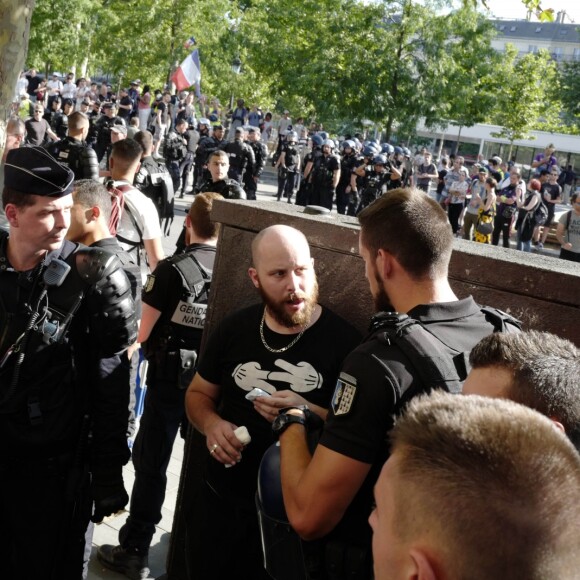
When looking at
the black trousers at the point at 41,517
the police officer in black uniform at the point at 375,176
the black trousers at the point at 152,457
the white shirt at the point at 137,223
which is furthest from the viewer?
the police officer in black uniform at the point at 375,176

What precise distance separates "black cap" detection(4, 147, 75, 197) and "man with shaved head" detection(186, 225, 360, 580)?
82cm

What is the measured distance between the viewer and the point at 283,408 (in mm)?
2592

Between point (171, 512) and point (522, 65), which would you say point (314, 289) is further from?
point (522, 65)

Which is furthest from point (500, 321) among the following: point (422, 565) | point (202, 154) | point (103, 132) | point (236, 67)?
point (236, 67)

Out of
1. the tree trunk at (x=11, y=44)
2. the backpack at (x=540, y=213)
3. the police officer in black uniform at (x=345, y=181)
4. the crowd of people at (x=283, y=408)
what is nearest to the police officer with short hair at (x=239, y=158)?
the police officer in black uniform at (x=345, y=181)

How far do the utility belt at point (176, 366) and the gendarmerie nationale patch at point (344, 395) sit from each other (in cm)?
206

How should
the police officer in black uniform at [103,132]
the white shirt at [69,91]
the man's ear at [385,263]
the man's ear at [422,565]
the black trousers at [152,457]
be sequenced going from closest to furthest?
the man's ear at [422,565] → the man's ear at [385,263] → the black trousers at [152,457] → the police officer in black uniform at [103,132] → the white shirt at [69,91]

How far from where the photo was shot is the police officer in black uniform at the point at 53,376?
2979 mm

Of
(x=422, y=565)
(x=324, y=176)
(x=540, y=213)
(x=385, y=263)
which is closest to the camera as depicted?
(x=422, y=565)

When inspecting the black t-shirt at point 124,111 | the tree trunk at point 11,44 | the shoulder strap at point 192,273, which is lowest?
the black t-shirt at point 124,111

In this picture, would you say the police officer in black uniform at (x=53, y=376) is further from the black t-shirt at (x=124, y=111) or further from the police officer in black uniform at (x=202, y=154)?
the black t-shirt at (x=124, y=111)

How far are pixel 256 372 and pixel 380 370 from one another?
0.95 m

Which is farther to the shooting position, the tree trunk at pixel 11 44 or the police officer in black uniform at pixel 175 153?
the police officer in black uniform at pixel 175 153

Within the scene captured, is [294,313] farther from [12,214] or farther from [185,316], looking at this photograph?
[185,316]
